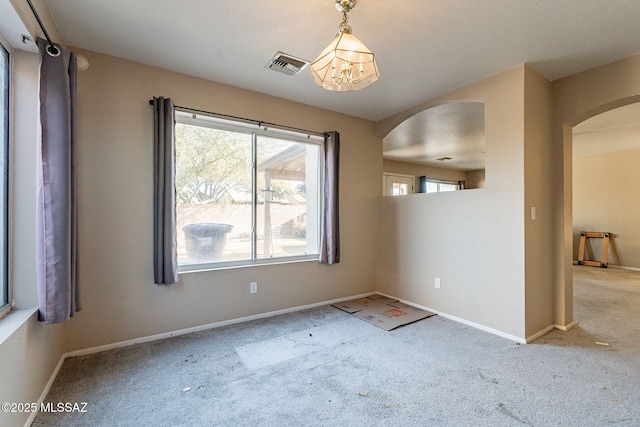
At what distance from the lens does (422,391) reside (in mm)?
1889

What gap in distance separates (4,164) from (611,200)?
367 inches

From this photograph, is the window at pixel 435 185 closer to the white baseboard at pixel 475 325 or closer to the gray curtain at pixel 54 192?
the white baseboard at pixel 475 325

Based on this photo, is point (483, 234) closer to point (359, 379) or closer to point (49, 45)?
point (359, 379)

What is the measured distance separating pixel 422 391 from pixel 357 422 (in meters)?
0.54

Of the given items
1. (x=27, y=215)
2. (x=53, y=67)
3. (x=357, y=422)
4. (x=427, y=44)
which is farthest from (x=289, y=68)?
(x=357, y=422)

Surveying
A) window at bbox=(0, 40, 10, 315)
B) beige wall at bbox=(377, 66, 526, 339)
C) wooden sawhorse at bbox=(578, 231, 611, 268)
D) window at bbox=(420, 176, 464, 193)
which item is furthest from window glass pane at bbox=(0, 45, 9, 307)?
wooden sawhorse at bbox=(578, 231, 611, 268)

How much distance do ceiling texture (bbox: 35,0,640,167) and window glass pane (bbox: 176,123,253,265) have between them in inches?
25.0

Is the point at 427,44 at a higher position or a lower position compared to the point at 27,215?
higher

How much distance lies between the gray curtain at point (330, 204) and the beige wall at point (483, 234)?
0.92 m

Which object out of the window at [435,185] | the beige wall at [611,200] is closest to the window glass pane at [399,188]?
the window at [435,185]

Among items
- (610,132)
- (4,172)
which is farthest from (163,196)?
(610,132)

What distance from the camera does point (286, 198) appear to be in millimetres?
3527

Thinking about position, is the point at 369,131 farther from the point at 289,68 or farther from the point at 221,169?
the point at 221,169

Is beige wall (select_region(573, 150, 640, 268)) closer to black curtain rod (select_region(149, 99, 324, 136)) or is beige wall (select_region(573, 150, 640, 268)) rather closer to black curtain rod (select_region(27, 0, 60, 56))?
black curtain rod (select_region(149, 99, 324, 136))
